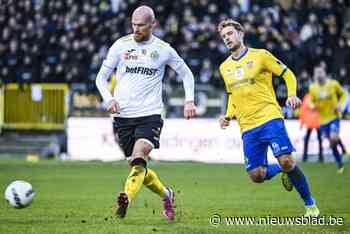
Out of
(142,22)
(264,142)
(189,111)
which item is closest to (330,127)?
(264,142)

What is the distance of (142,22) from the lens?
37.3 feet

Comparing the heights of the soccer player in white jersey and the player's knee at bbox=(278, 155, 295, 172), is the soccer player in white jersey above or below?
above

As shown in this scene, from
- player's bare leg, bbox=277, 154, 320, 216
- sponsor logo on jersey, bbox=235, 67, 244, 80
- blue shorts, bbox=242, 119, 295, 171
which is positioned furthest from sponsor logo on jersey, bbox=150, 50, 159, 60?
player's bare leg, bbox=277, 154, 320, 216

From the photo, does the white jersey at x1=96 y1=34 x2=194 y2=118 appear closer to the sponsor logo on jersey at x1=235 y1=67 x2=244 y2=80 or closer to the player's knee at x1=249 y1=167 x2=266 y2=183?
the sponsor logo on jersey at x1=235 y1=67 x2=244 y2=80

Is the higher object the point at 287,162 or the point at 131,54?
the point at 131,54

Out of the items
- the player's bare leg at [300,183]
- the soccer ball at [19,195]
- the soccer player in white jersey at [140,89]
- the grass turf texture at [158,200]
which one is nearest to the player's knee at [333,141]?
the grass turf texture at [158,200]

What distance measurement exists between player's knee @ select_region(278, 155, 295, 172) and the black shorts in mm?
1543

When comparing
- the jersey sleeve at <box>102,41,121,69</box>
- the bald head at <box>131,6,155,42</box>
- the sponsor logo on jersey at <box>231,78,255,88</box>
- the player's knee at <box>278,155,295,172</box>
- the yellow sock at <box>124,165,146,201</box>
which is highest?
the bald head at <box>131,6,155,42</box>

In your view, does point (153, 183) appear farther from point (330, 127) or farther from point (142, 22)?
point (330, 127)

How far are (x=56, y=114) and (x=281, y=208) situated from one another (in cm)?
1842

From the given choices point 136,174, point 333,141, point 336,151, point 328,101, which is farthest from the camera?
point 328,101

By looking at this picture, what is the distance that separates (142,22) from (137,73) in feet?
2.16

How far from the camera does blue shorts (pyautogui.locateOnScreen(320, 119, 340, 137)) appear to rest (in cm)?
2294

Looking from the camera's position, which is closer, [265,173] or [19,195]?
[19,195]
